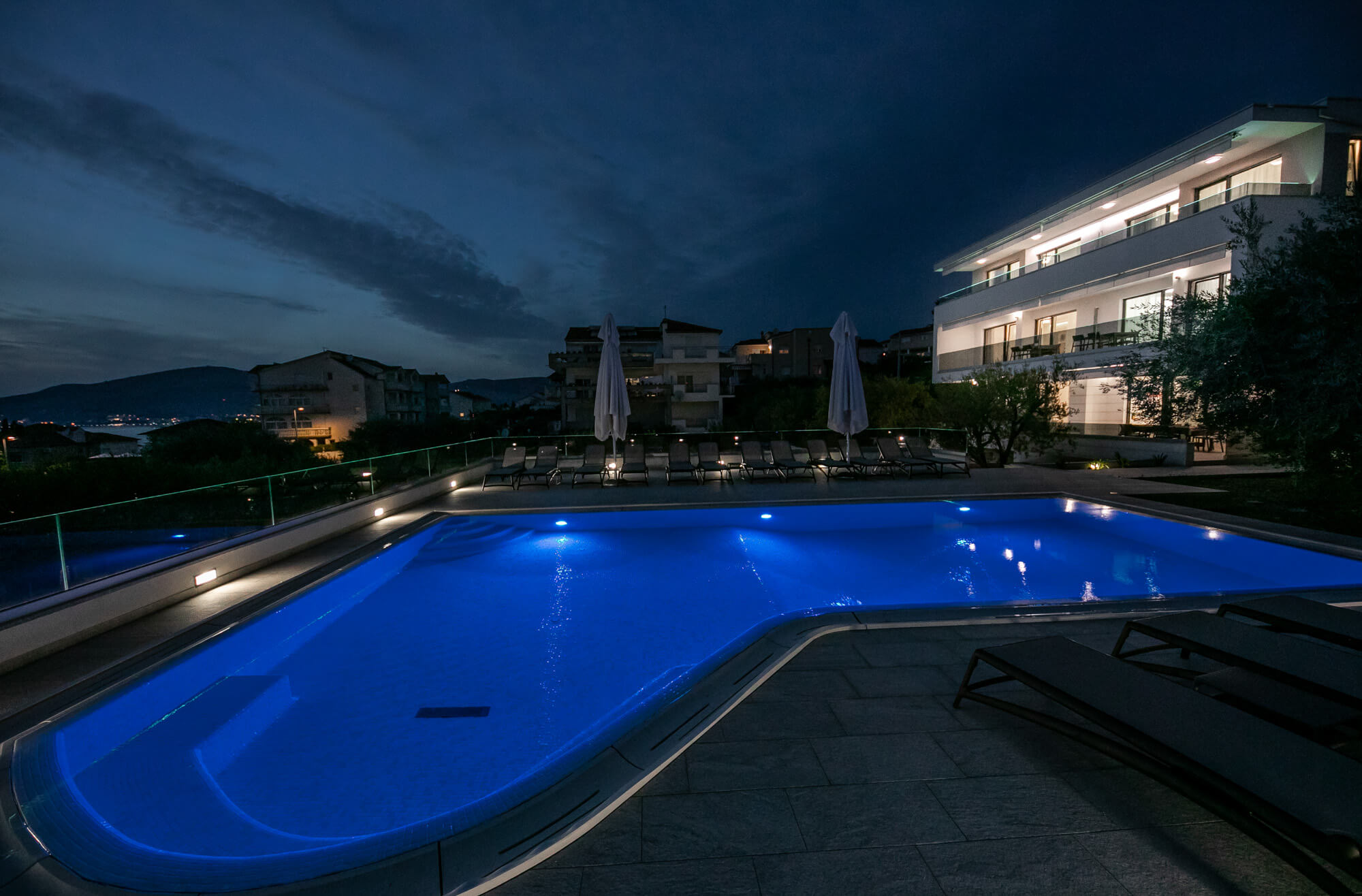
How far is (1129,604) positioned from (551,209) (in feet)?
131

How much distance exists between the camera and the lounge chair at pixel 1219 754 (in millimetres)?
1580

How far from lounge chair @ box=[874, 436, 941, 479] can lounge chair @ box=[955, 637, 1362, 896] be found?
945 centimetres

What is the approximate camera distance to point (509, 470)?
435 inches

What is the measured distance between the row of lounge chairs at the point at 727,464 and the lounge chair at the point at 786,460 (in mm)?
14

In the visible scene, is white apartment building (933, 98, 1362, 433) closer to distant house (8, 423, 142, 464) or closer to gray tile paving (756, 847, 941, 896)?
gray tile paving (756, 847, 941, 896)

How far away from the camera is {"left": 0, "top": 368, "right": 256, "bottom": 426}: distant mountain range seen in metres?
79.1

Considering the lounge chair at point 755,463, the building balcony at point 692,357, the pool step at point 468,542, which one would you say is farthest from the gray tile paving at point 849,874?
the building balcony at point 692,357

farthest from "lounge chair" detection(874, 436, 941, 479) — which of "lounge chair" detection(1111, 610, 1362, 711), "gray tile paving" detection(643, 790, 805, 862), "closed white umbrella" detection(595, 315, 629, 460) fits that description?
"gray tile paving" detection(643, 790, 805, 862)

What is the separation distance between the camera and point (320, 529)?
7070 mm

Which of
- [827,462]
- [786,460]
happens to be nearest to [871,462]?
[827,462]

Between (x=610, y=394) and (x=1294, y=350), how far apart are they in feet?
32.0

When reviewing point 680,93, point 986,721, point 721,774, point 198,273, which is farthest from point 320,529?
point 198,273

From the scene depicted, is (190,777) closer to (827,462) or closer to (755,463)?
(755,463)

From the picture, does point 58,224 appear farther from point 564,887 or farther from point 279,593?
point 564,887
